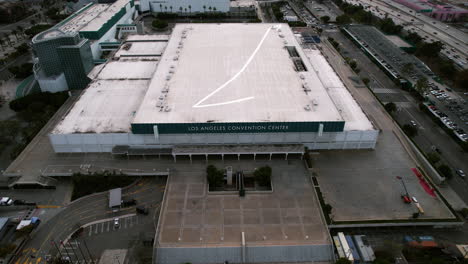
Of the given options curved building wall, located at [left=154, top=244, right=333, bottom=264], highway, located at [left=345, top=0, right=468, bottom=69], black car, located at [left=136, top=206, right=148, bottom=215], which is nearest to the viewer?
curved building wall, located at [left=154, top=244, right=333, bottom=264]

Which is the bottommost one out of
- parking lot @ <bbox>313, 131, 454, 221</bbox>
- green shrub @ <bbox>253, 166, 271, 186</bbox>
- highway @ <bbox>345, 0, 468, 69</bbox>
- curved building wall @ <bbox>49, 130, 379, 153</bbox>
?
parking lot @ <bbox>313, 131, 454, 221</bbox>

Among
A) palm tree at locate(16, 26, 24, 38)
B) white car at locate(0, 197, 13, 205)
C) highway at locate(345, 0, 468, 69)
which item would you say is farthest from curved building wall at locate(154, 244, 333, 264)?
palm tree at locate(16, 26, 24, 38)

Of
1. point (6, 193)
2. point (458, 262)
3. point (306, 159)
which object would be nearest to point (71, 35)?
point (6, 193)

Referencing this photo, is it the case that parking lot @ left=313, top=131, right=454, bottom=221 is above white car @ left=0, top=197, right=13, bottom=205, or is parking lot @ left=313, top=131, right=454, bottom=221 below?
above

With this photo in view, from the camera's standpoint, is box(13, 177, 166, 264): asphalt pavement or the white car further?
the white car

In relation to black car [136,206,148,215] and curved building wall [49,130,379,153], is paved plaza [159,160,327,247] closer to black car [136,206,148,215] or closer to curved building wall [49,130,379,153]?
black car [136,206,148,215]

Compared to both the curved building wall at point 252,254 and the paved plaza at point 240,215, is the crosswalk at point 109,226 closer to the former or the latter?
the paved plaza at point 240,215
